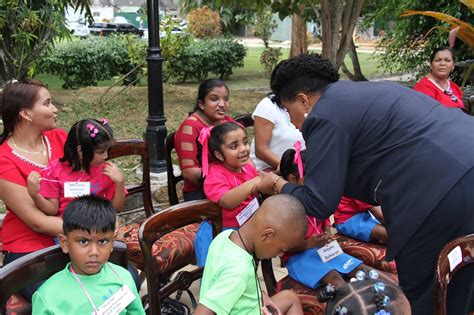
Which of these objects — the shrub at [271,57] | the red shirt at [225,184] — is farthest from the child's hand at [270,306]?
the shrub at [271,57]

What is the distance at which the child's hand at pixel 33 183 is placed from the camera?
2412 millimetres

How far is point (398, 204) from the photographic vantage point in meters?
2.03

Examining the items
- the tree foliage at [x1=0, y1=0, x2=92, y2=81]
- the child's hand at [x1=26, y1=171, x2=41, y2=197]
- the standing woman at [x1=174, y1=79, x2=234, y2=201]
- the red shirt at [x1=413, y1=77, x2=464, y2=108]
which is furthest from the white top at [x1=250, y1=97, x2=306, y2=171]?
the tree foliage at [x1=0, y1=0, x2=92, y2=81]

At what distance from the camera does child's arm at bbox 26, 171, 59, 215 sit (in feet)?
7.93

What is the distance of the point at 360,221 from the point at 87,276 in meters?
1.53

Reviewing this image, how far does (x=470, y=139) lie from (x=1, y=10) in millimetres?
6888

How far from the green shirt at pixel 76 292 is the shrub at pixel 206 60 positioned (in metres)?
11.5

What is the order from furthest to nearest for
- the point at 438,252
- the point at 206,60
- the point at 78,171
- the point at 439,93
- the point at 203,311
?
the point at 206,60 → the point at 439,93 → the point at 78,171 → the point at 438,252 → the point at 203,311

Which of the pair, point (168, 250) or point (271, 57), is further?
point (271, 57)

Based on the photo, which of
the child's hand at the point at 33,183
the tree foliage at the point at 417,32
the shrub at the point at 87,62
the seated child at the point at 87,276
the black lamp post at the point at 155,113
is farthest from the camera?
the shrub at the point at 87,62

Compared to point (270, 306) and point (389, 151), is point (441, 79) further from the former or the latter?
point (270, 306)

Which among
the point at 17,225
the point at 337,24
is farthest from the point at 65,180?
the point at 337,24

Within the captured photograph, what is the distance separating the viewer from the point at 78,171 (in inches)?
103

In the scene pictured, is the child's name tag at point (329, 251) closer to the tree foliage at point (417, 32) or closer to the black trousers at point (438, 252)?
the black trousers at point (438, 252)
